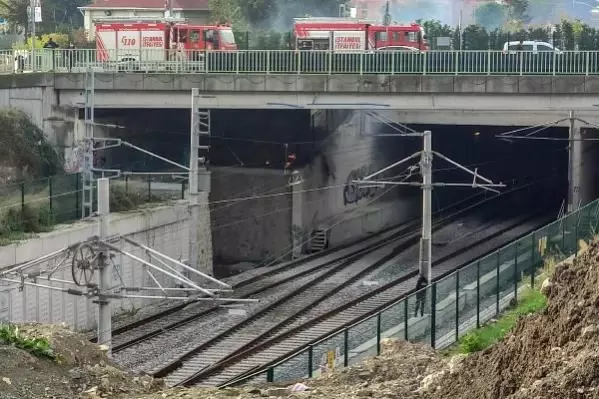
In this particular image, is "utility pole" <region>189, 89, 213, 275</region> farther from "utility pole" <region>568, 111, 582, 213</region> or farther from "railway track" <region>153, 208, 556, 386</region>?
"utility pole" <region>568, 111, 582, 213</region>

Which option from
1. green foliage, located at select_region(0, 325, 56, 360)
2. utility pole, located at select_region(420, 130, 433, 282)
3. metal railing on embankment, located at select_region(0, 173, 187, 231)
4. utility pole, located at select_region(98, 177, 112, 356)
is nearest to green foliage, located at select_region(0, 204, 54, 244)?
metal railing on embankment, located at select_region(0, 173, 187, 231)

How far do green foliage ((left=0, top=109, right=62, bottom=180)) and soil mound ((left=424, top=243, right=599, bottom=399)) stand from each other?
3181 cm

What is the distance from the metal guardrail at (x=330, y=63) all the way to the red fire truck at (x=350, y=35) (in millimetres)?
6544

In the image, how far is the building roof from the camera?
275ft

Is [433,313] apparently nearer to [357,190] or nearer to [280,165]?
[280,165]

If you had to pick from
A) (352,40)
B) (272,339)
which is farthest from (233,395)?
(352,40)

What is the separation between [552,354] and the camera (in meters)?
11.6

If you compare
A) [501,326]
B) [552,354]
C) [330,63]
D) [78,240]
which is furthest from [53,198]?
[552,354]

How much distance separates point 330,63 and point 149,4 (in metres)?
42.8

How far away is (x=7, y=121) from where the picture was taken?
143ft

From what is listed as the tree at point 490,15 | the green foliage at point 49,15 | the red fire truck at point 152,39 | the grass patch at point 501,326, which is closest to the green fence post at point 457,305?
the grass patch at point 501,326

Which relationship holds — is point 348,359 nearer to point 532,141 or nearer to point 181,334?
point 181,334

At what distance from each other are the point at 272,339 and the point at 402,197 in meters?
29.3

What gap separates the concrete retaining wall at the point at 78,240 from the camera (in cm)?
3225
